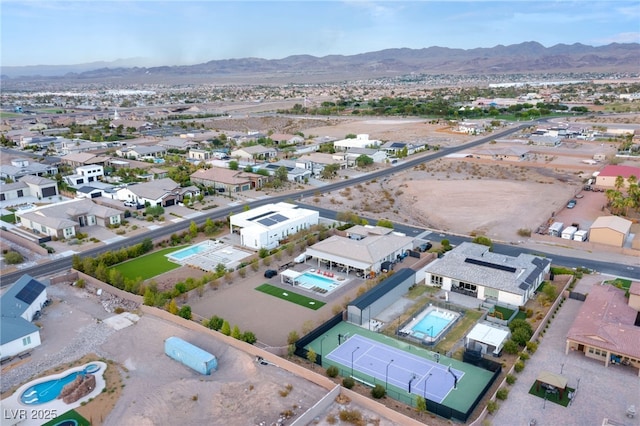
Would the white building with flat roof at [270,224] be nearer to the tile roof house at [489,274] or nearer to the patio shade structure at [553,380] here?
the tile roof house at [489,274]

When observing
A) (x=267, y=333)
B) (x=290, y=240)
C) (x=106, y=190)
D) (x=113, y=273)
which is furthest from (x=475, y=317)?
(x=106, y=190)

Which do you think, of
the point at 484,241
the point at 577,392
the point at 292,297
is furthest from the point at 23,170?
the point at 577,392

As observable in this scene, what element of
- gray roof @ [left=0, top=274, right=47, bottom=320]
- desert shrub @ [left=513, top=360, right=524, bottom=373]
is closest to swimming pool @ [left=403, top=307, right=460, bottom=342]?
desert shrub @ [left=513, top=360, right=524, bottom=373]

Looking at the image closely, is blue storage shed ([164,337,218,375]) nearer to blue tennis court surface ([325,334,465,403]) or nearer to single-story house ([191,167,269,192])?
blue tennis court surface ([325,334,465,403])

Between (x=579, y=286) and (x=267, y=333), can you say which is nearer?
(x=267, y=333)

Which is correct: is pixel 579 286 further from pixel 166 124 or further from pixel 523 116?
pixel 166 124

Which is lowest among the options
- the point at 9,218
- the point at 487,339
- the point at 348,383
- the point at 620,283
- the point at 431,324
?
the point at 431,324

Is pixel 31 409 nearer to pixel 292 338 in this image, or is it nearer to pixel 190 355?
pixel 190 355
